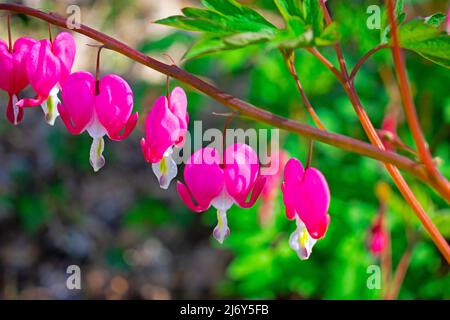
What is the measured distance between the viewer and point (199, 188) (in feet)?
3.28

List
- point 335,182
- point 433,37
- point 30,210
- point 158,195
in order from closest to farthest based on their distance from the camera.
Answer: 1. point 433,37
2. point 335,182
3. point 30,210
4. point 158,195

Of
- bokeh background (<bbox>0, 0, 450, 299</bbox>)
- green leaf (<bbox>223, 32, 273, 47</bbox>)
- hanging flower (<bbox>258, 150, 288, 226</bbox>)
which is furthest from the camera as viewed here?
bokeh background (<bbox>0, 0, 450, 299</bbox>)

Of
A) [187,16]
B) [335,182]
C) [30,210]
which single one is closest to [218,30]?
[187,16]

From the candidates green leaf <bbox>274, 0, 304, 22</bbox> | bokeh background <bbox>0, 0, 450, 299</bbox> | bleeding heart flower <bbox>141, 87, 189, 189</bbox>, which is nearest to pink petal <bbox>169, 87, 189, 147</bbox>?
bleeding heart flower <bbox>141, 87, 189, 189</bbox>

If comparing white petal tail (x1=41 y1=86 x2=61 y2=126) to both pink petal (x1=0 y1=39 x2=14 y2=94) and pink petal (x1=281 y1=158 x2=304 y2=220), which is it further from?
pink petal (x1=281 y1=158 x2=304 y2=220)

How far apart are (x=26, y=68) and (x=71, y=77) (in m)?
0.07

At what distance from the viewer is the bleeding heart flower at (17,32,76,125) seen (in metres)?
1.03

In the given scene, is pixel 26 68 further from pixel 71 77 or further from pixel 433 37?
pixel 433 37

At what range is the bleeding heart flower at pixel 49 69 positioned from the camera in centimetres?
103

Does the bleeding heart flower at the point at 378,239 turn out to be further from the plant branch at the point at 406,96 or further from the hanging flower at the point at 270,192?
the plant branch at the point at 406,96

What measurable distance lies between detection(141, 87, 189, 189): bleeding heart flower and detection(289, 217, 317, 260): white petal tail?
202 mm

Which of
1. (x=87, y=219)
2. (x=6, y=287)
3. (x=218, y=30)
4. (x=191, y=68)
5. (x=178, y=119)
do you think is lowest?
(x=6, y=287)

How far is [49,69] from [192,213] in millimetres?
2358

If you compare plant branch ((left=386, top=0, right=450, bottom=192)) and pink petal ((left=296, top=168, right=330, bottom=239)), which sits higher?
plant branch ((left=386, top=0, right=450, bottom=192))
